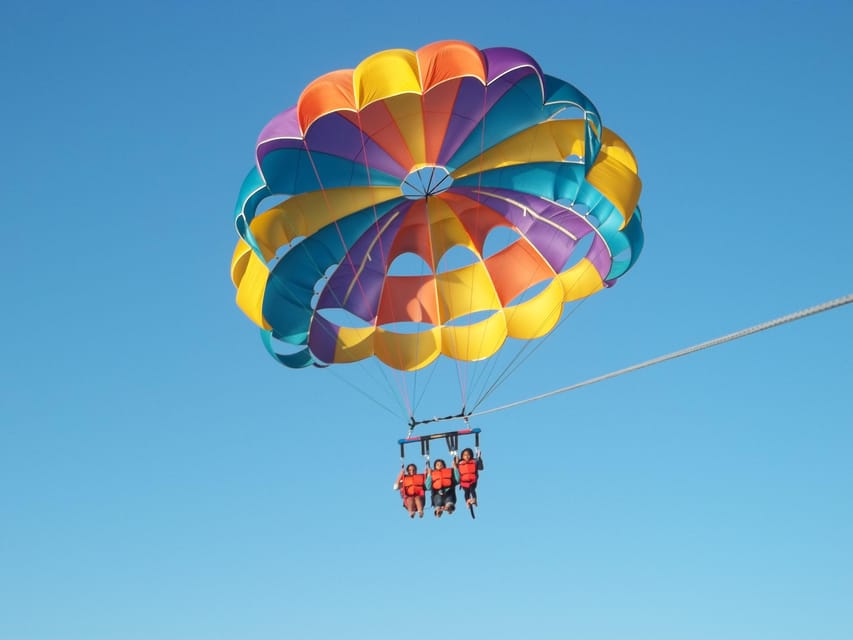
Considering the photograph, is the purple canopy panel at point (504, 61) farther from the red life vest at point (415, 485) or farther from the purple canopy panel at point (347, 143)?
the red life vest at point (415, 485)

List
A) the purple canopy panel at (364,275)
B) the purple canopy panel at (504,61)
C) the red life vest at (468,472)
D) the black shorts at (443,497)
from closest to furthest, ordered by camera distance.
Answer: the purple canopy panel at (504,61) → the red life vest at (468,472) → the black shorts at (443,497) → the purple canopy panel at (364,275)

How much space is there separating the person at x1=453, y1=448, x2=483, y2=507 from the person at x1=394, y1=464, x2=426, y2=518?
62 centimetres

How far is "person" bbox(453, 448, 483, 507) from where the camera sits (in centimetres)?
1819

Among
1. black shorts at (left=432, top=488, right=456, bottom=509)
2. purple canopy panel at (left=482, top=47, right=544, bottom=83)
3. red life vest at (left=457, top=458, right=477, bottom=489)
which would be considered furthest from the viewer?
black shorts at (left=432, top=488, right=456, bottom=509)

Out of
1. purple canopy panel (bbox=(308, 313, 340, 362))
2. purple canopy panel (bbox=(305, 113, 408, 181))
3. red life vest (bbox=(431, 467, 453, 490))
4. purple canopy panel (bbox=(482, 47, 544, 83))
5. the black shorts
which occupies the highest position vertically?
purple canopy panel (bbox=(482, 47, 544, 83))

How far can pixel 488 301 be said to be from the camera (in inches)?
813

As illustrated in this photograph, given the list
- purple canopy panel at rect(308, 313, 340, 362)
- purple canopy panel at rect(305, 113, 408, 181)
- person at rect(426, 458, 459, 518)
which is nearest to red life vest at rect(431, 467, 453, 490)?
person at rect(426, 458, 459, 518)

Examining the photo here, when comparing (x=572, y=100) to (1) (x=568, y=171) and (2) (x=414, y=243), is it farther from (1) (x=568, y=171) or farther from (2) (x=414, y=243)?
(2) (x=414, y=243)

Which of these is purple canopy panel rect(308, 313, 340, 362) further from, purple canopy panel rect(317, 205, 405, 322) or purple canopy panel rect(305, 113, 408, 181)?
purple canopy panel rect(305, 113, 408, 181)

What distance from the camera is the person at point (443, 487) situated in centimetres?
1827

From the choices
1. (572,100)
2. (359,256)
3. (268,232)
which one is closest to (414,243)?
(359,256)

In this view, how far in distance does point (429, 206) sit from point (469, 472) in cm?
479

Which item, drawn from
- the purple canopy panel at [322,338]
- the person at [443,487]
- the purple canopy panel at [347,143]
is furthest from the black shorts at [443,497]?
the purple canopy panel at [347,143]

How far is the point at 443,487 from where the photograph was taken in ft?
60.0
